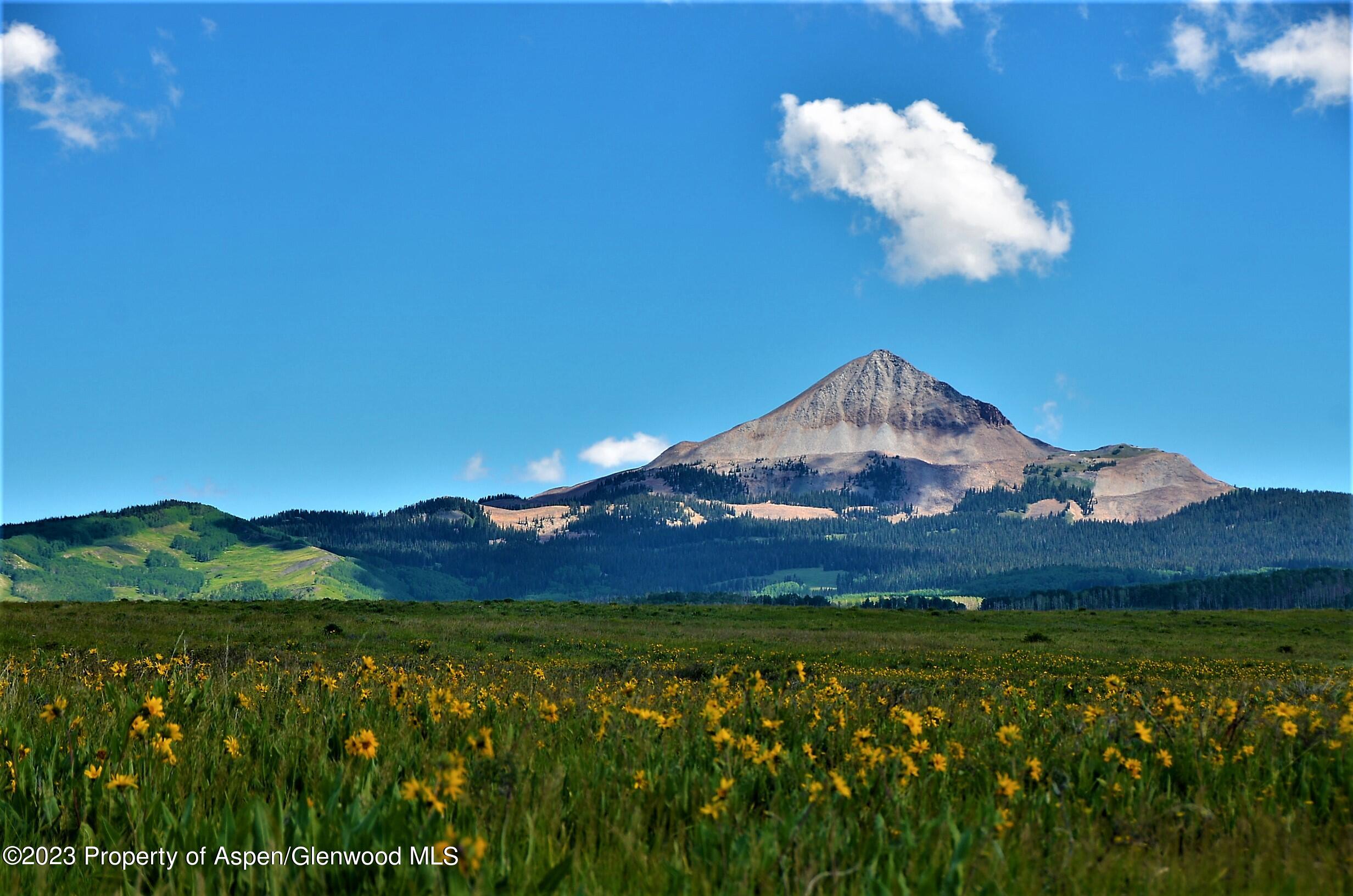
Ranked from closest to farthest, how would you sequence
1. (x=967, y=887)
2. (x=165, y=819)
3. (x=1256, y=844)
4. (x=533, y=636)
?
(x=967, y=887) → (x=1256, y=844) → (x=165, y=819) → (x=533, y=636)

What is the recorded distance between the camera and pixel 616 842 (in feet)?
13.9

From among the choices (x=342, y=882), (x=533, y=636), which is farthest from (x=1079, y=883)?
(x=533, y=636)

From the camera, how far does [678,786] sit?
4.79m

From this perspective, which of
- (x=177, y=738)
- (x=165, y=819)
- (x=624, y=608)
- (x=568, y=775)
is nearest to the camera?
(x=165, y=819)

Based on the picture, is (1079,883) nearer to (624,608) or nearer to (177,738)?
(177,738)

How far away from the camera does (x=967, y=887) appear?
361 centimetres

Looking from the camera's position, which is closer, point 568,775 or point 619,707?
point 568,775

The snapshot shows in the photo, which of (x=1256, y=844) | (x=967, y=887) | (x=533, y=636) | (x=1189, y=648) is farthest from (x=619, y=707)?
(x=1189, y=648)

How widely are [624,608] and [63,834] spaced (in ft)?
283

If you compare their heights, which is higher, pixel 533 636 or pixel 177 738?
pixel 177 738

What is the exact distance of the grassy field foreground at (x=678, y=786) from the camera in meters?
3.76

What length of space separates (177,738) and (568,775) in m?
2.52

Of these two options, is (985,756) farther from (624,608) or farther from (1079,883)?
(624,608)

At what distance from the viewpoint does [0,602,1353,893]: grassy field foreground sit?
12.3 ft
